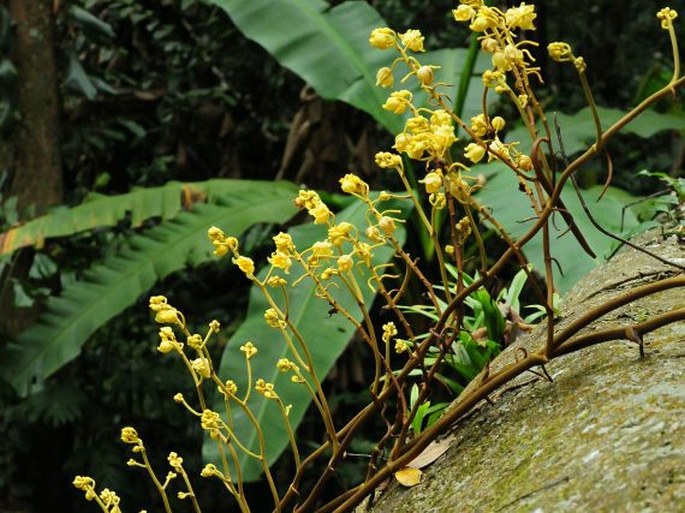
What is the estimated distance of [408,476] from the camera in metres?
1.13

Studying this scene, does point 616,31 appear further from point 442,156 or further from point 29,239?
point 442,156

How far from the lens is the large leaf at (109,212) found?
3.51 meters

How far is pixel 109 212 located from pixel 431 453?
2.64 metres

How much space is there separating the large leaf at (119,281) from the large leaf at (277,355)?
54cm

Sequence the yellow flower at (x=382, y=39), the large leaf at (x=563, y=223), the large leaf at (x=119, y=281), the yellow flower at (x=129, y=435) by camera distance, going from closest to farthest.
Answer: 1. the yellow flower at (x=382, y=39)
2. the yellow flower at (x=129, y=435)
3. the large leaf at (x=563, y=223)
4. the large leaf at (x=119, y=281)

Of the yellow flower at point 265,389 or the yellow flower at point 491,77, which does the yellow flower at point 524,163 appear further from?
the yellow flower at point 265,389

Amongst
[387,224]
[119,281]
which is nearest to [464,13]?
[387,224]

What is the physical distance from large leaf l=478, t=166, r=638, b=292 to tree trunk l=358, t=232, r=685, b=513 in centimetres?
125

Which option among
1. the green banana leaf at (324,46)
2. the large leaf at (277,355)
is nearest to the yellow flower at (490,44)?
the large leaf at (277,355)

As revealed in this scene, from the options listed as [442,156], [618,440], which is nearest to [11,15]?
[442,156]

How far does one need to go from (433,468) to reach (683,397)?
1.09 feet

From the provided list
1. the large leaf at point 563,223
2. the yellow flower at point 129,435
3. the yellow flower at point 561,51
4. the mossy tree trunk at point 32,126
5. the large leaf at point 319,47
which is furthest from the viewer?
the mossy tree trunk at point 32,126

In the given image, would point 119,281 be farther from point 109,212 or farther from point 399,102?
point 399,102

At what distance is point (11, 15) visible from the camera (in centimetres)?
381
